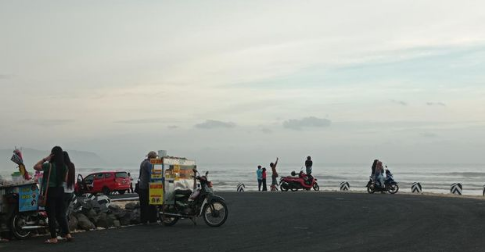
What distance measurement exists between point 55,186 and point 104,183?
2626cm

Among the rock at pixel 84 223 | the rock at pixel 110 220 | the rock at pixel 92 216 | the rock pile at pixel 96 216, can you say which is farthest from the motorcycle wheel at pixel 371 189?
the rock at pixel 84 223

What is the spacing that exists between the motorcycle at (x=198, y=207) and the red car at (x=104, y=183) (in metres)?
22.6

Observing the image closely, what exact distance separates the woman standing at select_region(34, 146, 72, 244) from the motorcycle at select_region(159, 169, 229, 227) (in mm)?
4072

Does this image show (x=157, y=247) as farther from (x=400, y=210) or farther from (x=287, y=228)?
(x=400, y=210)

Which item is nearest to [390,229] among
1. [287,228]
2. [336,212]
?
[287,228]

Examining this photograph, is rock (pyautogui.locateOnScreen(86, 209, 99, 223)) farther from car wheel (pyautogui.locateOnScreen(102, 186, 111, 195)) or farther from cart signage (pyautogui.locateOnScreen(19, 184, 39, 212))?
car wheel (pyautogui.locateOnScreen(102, 186, 111, 195))

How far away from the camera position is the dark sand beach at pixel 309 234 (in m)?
11.3

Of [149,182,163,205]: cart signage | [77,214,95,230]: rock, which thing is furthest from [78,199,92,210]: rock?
[149,182,163,205]: cart signage

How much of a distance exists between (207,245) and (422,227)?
596cm

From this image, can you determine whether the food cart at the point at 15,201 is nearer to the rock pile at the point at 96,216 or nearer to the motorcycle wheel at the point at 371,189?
the rock pile at the point at 96,216

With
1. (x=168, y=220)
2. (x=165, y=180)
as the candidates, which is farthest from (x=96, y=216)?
(x=165, y=180)

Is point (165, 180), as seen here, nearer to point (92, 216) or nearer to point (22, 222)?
point (92, 216)

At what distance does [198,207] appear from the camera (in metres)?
15.8

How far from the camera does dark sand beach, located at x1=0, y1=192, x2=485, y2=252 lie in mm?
11335
